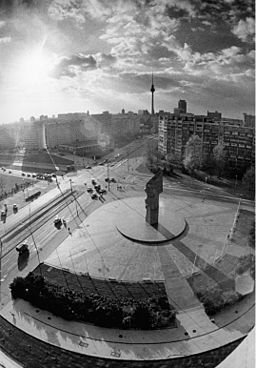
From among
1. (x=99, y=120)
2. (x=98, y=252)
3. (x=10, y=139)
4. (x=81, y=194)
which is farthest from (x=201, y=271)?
(x=99, y=120)

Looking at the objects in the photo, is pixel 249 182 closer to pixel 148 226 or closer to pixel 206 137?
pixel 206 137

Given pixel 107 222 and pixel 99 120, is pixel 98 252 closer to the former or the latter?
pixel 107 222

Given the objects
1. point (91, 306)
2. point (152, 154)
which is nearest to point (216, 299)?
point (91, 306)

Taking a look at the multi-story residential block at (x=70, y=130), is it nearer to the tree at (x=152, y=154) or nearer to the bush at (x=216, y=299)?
the tree at (x=152, y=154)

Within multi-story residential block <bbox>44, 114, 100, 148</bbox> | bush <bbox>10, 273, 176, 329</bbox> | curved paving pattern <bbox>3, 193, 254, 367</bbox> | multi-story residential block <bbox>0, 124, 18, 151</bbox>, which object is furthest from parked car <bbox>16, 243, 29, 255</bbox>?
multi-story residential block <bbox>44, 114, 100, 148</bbox>

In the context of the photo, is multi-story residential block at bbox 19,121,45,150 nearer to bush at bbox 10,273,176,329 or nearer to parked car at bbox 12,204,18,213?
parked car at bbox 12,204,18,213

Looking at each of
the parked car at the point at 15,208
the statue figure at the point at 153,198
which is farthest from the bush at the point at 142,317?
the parked car at the point at 15,208
